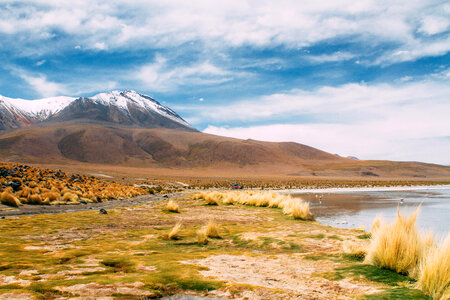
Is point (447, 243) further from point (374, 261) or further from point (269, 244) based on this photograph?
point (269, 244)

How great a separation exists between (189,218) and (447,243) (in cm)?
1049

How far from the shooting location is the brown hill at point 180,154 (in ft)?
438

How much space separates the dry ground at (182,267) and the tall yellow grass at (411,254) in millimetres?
227

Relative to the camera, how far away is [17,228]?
9266 millimetres

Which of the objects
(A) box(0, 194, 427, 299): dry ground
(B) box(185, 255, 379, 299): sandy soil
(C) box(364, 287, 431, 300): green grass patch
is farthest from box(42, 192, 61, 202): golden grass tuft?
(C) box(364, 287, 431, 300): green grass patch

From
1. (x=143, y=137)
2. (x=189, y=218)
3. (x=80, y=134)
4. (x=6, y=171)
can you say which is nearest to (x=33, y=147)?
(x=80, y=134)

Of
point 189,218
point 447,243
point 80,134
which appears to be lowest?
point 189,218

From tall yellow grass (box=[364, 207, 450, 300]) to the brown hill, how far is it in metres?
123

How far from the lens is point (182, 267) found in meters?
5.36

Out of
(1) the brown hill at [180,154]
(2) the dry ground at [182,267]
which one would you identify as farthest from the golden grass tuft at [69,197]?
(1) the brown hill at [180,154]

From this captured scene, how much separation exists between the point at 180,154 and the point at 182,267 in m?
161

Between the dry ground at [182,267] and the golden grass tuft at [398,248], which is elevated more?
the golden grass tuft at [398,248]

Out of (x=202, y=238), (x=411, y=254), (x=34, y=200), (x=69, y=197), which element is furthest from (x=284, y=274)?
(x=69, y=197)

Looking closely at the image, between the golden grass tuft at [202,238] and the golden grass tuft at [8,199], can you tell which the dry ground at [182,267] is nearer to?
the golden grass tuft at [202,238]
